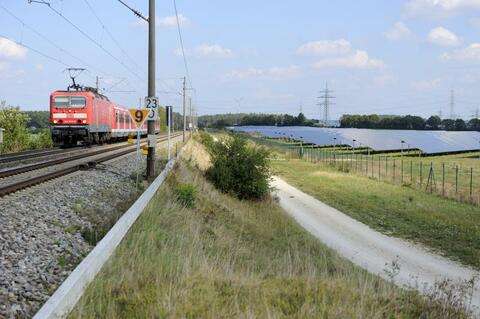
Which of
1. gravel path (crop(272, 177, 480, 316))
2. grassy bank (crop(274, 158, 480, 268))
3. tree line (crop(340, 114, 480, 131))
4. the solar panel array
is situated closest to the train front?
grassy bank (crop(274, 158, 480, 268))

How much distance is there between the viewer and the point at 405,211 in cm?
2484

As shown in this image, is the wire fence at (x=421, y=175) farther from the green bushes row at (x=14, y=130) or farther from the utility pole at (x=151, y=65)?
the utility pole at (x=151, y=65)

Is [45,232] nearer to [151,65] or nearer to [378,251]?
[151,65]

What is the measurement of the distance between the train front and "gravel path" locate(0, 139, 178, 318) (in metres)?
18.5

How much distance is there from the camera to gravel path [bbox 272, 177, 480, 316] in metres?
13.2

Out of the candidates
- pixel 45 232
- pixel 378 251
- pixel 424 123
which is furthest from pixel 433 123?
pixel 45 232

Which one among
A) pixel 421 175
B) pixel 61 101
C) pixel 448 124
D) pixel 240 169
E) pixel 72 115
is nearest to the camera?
pixel 240 169

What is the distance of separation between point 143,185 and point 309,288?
11.2 m

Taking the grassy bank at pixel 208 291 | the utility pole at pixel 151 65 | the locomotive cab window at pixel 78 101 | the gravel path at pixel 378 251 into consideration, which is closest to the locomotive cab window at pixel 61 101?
the locomotive cab window at pixel 78 101

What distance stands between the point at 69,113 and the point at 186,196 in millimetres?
20988

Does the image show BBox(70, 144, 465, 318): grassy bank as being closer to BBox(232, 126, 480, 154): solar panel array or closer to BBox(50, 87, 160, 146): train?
BBox(50, 87, 160, 146): train

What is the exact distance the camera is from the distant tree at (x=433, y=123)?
387ft

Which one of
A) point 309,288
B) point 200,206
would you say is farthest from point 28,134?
point 309,288

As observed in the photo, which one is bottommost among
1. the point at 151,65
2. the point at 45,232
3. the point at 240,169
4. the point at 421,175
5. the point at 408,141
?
the point at 421,175
